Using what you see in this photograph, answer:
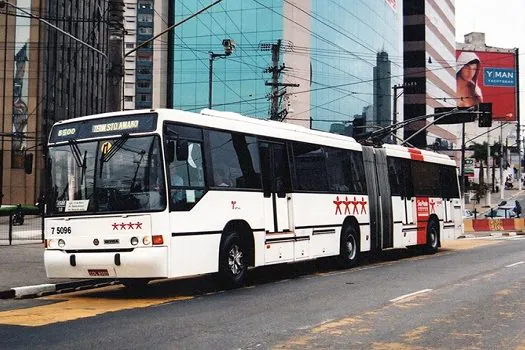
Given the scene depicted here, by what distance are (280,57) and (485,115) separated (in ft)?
120

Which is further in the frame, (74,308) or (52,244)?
(52,244)

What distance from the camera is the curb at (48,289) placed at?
11625mm

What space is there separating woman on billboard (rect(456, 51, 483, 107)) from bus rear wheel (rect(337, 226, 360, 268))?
115403 millimetres

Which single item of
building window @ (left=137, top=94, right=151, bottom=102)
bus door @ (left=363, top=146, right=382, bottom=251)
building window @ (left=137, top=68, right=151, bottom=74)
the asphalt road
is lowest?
the asphalt road

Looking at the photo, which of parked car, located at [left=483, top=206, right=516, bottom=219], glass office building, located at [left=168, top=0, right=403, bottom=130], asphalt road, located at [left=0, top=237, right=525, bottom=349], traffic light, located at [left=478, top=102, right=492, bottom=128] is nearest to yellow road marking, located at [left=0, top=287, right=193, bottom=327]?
asphalt road, located at [left=0, top=237, right=525, bottom=349]

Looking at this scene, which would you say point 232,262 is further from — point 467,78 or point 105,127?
point 467,78

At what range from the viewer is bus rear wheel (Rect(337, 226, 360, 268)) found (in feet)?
53.1

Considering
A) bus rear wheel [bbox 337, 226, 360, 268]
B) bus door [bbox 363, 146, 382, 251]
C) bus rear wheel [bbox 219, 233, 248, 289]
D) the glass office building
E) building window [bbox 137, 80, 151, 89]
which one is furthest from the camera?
building window [bbox 137, 80, 151, 89]

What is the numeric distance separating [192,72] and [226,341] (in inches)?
2748

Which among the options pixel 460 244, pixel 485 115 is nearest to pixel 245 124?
pixel 460 244

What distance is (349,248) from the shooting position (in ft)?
54.2

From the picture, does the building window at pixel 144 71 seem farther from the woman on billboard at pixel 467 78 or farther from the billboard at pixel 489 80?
the woman on billboard at pixel 467 78

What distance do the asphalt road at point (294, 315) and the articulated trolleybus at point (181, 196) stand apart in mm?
659

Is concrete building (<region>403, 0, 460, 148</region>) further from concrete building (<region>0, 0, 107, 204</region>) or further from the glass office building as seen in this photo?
concrete building (<region>0, 0, 107, 204</region>)
